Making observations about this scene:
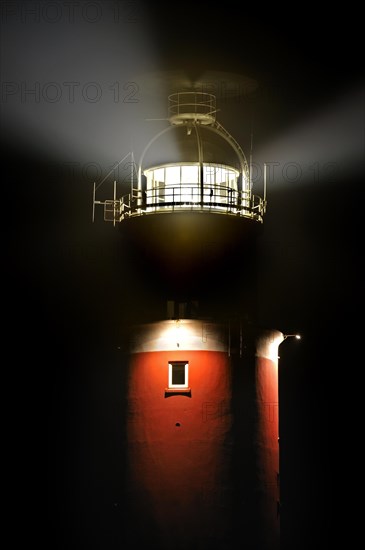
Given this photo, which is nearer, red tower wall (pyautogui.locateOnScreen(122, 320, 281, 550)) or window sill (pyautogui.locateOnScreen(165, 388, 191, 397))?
red tower wall (pyautogui.locateOnScreen(122, 320, 281, 550))

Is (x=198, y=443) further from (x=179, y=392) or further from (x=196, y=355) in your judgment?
(x=196, y=355)

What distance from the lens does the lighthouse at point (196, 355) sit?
1550 cm

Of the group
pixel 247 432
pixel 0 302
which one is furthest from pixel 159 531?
pixel 0 302

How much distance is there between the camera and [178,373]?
15.9 metres

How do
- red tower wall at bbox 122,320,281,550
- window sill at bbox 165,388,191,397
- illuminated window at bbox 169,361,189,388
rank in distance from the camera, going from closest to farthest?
1. red tower wall at bbox 122,320,281,550
2. window sill at bbox 165,388,191,397
3. illuminated window at bbox 169,361,189,388

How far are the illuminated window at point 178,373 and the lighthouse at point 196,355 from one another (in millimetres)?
13

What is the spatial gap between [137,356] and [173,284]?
3.52 ft

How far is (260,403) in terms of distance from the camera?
52.6ft

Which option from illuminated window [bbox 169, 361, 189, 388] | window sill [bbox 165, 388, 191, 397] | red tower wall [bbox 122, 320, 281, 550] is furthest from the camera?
illuminated window [bbox 169, 361, 189, 388]

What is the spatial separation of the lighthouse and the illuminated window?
0.01m

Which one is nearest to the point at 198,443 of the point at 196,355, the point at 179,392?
the point at 179,392

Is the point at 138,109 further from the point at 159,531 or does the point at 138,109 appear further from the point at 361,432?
the point at 361,432

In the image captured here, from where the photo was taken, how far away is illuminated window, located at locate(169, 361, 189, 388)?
51.9 ft

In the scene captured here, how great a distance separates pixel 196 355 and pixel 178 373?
34cm
